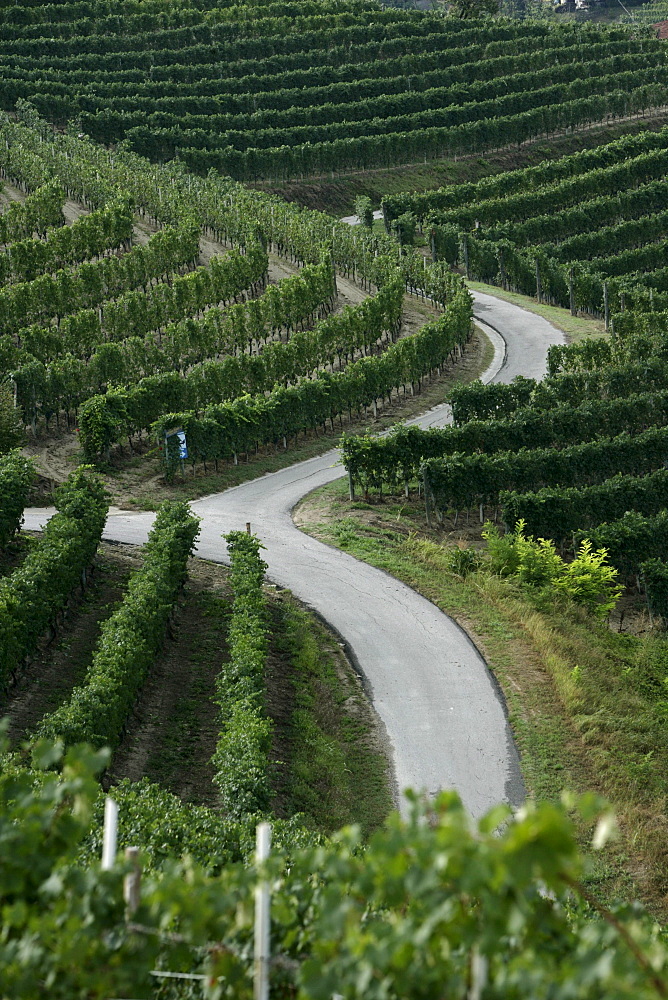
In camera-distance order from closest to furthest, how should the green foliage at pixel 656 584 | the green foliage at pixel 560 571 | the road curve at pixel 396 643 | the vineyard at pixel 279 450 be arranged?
the vineyard at pixel 279 450 < the road curve at pixel 396 643 < the green foliage at pixel 560 571 < the green foliage at pixel 656 584

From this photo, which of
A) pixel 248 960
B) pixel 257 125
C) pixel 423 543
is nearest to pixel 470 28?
pixel 257 125

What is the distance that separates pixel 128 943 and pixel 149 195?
287 ft

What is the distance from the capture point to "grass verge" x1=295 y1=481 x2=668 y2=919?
2319 cm

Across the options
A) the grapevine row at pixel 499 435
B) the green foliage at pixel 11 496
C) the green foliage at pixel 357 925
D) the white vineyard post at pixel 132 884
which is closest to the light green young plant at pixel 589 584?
the grapevine row at pixel 499 435

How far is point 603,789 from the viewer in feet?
82.2

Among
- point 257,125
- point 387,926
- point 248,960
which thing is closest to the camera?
point 387,926

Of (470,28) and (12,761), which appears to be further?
(470,28)

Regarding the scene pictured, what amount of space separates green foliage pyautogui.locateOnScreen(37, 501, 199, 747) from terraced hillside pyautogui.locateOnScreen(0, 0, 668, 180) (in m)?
82.6

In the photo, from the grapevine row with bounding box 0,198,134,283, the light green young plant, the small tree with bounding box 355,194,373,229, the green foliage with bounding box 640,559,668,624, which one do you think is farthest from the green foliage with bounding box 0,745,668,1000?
the small tree with bounding box 355,194,373,229

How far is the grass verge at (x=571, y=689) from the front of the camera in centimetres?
2319

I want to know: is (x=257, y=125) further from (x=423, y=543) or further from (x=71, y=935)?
(x=71, y=935)

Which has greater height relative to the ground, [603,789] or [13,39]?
[13,39]

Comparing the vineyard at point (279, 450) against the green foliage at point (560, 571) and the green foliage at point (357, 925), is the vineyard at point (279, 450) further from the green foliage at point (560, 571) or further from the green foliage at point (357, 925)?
the green foliage at point (560, 571)

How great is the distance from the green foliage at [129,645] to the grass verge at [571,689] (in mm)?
7838
